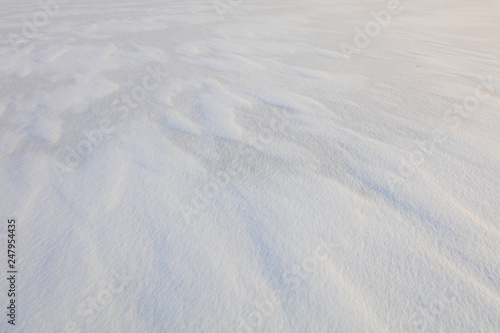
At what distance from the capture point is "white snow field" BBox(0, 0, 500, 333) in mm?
656

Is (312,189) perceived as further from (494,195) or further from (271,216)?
(494,195)

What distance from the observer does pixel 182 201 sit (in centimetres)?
94

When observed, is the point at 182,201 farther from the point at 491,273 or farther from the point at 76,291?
the point at 491,273

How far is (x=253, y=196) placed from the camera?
3.14ft

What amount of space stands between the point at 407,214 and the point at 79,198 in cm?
99

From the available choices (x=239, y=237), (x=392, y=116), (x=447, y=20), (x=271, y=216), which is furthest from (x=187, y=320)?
(x=447, y=20)

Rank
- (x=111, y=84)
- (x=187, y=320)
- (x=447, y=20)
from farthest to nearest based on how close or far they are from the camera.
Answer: (x=447, y=20) < (x=111, y=84) < (x=187, y=320)

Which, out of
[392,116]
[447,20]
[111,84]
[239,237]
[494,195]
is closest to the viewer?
[239,237]

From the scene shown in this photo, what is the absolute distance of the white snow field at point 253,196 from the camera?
0.66 meters

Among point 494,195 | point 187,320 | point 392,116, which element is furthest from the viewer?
point 392,116

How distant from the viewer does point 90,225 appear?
2.81ft

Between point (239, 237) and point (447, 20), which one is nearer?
point (239, 237)

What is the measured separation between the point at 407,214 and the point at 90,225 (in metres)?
0.89

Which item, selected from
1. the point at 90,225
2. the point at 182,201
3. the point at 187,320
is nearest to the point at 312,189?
the point at 182,201
